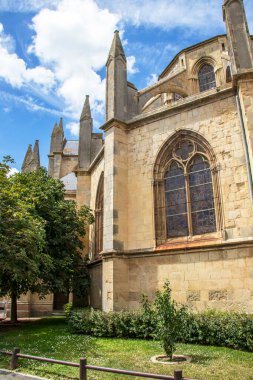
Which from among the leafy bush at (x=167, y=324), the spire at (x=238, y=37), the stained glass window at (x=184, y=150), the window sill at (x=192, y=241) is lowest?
the leafy bush at (x=167, y=324)

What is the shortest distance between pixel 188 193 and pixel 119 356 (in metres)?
5.95

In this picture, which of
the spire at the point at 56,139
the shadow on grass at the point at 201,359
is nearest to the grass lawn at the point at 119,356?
the shadow on grass at the point at 201,359

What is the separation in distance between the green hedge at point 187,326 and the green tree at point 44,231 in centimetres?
239

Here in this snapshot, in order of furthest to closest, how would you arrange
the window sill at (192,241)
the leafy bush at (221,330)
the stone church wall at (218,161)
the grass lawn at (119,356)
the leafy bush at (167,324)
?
the window sill at (192,241)
the stone church wall at (218,161)
the leafy bush at (221,330)
the leafy bush at (167,324)
the grass lawn at (119,356)

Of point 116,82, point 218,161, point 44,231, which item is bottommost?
point 44,231

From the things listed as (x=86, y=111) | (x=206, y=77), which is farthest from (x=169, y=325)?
(x=206, y=77)

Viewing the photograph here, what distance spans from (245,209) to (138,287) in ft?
14.5

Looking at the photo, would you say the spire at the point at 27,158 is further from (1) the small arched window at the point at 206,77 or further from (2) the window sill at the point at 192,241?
(2) the window sill at the point at 192,241

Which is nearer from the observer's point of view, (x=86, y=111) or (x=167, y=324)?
(x=167, y=324)

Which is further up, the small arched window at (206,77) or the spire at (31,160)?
the small arched window at (206,77)

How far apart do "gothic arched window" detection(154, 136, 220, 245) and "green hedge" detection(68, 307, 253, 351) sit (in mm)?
2810

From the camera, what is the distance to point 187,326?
8.34 meters

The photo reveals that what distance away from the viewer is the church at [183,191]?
9.54 m

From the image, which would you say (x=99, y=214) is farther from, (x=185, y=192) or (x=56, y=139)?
(x=56, y=139)
